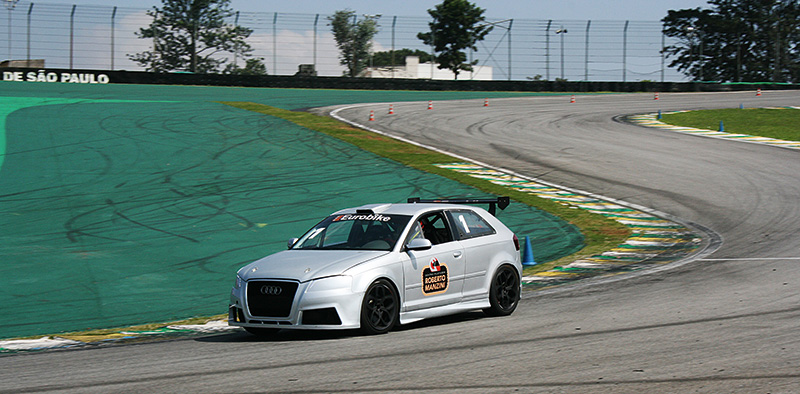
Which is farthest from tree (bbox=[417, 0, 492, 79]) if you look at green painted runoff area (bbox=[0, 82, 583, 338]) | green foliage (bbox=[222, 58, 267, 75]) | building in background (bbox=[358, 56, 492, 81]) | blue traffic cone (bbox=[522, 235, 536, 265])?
blue traffic cone (bbox=[522, 235, 536, 265])

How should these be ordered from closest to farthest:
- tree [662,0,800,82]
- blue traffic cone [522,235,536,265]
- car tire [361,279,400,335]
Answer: car tire [361,279,400,335] → blue traffic cone [522,235,536,265] → tree [662,0,800,82]

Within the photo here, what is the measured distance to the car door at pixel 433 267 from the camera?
8859 mm

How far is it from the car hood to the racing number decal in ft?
1.92

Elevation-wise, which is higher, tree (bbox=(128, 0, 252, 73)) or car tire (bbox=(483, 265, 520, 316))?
tree (bbox=(128, 0, 252, 73))

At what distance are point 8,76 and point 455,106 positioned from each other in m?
24.5

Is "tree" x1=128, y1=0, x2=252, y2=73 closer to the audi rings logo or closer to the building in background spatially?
the building in background

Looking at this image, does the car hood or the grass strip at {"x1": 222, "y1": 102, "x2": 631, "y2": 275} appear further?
the grass strip at {"x1": 222, "y1": 102, "x2": 631, "y2": 275}

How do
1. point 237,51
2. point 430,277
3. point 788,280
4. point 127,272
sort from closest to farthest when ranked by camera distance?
point 430,277 → point 788,280 → point 127,272 → point 237,51

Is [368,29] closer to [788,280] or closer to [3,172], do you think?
[3,172]

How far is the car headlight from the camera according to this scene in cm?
807

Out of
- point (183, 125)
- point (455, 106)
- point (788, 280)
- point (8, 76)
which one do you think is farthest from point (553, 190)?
point (8, 76)

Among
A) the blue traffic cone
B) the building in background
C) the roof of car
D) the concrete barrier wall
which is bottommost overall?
the blue traffic cone

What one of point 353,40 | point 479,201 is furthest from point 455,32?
point 479,201

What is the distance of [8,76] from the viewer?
148ft
